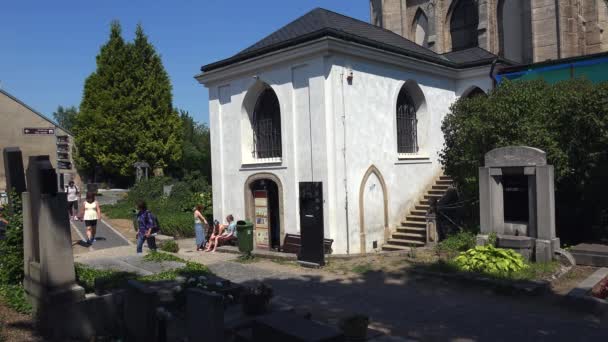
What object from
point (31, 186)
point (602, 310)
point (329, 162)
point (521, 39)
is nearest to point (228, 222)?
point (329, 162)

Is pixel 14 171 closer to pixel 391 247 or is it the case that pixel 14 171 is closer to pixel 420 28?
pixel 391 247

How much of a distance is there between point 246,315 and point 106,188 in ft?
124

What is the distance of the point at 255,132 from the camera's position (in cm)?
1730

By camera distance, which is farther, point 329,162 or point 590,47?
point 590,47

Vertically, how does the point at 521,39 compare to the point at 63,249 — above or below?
above

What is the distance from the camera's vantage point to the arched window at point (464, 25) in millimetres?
25828

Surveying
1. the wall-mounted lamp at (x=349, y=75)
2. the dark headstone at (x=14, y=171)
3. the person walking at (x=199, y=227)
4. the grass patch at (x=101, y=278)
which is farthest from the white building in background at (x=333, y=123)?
the dark headstone at (x=14, y=171)

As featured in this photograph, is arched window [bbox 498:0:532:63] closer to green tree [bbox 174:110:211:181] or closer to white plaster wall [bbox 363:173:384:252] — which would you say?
white plaster wall [bbox 363:173:384:252]

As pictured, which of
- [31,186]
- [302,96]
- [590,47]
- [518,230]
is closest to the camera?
[31,186]

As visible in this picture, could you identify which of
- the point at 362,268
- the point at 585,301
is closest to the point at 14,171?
the point at 362,268

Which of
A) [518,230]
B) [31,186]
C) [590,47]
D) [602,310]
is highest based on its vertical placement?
[590,47]

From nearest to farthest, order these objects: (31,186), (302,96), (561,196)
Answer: (31,186), (561,196), (302,96)

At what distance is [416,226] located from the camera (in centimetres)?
1627

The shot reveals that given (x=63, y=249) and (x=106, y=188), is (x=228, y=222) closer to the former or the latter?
(x=63, y=249)
